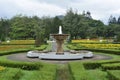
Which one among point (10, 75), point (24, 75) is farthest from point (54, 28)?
point (10, 75)

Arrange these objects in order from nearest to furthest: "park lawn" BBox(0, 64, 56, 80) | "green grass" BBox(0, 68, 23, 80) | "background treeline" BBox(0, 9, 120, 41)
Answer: "green grass" BBox(0, 68, 23, 80) → "park lawn" BBox(0, 64, 56, 80) → "background treeline" BBox(0, 9, 120, 41)

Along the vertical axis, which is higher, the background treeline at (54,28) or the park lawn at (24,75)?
the background treeline at (54,28)

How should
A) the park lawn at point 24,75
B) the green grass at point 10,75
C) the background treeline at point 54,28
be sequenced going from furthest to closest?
1. the background treeline at point 54,28
2. the park lawn at point 24,75
3. the green grass at point 10,75

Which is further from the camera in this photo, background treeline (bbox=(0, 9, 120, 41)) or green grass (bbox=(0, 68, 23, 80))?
background treeline (bbox=(0, 9, 120, 41))

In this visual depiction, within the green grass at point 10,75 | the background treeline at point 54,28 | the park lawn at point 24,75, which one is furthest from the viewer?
the background treeline at point 54,28

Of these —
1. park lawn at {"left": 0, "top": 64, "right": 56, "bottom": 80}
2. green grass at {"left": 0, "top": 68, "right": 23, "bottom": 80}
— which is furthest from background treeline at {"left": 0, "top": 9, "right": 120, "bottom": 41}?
green grass at {"left": 0, "top": 68, "right": 23, "bottom": 80}

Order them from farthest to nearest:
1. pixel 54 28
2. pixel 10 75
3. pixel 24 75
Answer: pixel 54 28, pixel 24 75, pixel 10 75

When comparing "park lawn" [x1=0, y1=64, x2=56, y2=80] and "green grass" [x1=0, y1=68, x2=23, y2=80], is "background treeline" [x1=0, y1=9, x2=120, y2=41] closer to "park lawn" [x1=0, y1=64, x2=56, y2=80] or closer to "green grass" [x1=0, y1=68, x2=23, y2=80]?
"park lawn" [x1=0, y1=64, x2=56, y2=80]

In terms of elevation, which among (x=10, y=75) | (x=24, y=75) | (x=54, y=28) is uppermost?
(x=54, y=28)

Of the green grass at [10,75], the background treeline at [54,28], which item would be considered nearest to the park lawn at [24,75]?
the green grass at [10,75]

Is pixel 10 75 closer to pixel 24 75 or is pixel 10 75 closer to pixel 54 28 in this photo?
pixel 24 75

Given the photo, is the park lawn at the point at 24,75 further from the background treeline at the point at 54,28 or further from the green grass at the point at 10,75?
the background treeline at the point at 54,28

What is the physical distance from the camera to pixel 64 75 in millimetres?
12680

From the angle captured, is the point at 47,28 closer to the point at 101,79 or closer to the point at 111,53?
the point at 111,53
